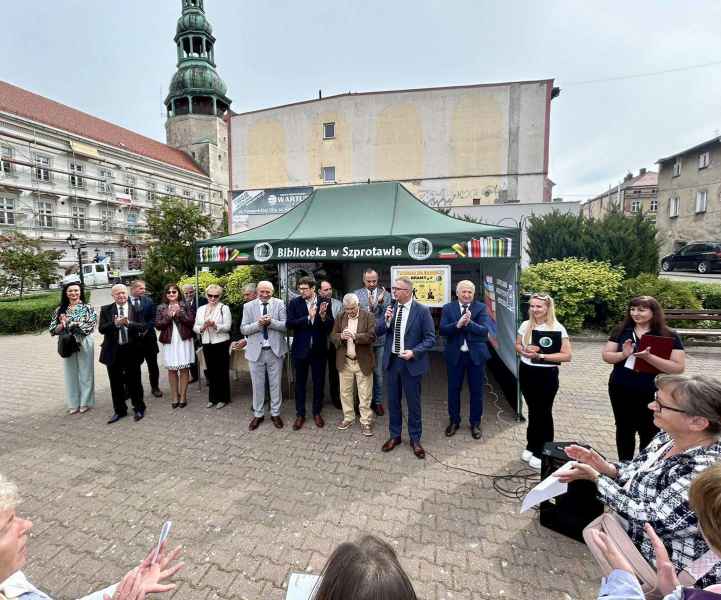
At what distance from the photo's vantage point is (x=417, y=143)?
24.0 meters

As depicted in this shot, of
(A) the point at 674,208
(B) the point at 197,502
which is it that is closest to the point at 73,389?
(B) the point at 197,502

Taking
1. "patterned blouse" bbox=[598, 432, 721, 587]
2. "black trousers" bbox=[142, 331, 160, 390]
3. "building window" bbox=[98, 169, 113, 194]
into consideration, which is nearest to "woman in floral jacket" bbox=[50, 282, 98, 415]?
"black trousers" bbox=[142, 331, 160, 390]

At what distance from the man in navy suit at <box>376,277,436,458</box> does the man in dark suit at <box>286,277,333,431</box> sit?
3.26 feet

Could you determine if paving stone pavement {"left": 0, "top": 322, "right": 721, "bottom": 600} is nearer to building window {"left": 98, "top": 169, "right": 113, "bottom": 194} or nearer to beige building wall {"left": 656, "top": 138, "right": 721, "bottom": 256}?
beige building wall {"left": 656, "top": 138, "right": 721, "bottom": 256}

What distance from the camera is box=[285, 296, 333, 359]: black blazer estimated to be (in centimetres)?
467

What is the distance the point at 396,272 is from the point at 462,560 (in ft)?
11.1

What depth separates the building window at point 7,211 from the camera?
3466cm

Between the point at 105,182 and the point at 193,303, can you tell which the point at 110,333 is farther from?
the point at 105,182

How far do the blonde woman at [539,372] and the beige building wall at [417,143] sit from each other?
70.6 feet

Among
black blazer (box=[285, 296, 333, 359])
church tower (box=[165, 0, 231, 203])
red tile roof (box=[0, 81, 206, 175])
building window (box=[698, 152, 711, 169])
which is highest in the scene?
church tower (box=[165, 0, 231, 203])

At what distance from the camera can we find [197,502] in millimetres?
3285

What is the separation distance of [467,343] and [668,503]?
8.54 ft

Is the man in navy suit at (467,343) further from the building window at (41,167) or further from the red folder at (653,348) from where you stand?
the building window at (41,167)

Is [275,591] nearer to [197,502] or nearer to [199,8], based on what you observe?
[197,502]
